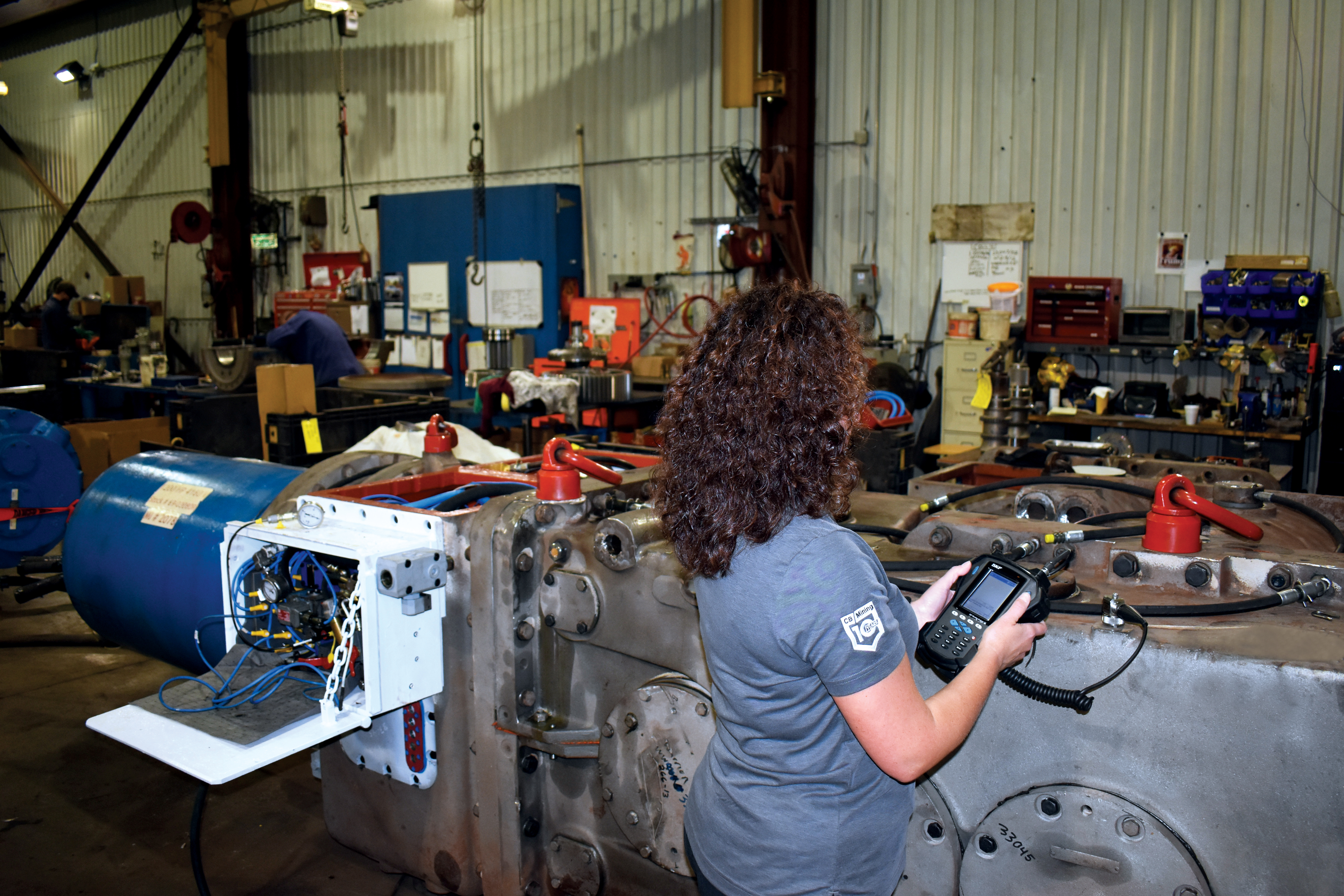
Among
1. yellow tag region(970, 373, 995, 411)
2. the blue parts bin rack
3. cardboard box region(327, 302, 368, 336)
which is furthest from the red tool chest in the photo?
cardboard box region(327, 302, 368, 336)

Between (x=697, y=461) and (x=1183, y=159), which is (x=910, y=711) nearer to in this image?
(x=697, y=461)

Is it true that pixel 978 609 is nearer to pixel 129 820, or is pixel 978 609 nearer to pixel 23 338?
pixel 129 820

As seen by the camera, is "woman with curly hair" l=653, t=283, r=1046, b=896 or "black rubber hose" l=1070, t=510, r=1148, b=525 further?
"black rubber hose" l=1070, t=510, r=1148, b=525

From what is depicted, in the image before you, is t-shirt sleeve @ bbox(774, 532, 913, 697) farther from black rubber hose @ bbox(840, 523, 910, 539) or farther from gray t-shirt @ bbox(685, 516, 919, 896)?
black rubber hose @ bbox(840, 523, 910, 539)

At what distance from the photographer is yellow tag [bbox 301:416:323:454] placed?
3.26 m

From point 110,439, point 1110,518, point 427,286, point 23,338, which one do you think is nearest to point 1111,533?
point 1110,518

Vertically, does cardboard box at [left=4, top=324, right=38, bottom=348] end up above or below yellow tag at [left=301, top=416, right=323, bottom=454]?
above

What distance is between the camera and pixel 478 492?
193 cm

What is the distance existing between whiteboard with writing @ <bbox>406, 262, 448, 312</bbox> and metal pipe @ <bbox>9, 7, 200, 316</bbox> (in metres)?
3.20

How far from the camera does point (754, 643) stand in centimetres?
96

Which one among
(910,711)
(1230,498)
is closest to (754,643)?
(910,711)

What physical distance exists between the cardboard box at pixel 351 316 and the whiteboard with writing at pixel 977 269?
455cm

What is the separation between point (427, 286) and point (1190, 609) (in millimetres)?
6904

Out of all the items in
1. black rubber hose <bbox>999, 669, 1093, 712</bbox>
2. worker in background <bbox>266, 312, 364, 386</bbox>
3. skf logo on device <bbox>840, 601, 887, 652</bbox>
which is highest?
worker in background <bbox>266, 312, 364, 386</bbox>
